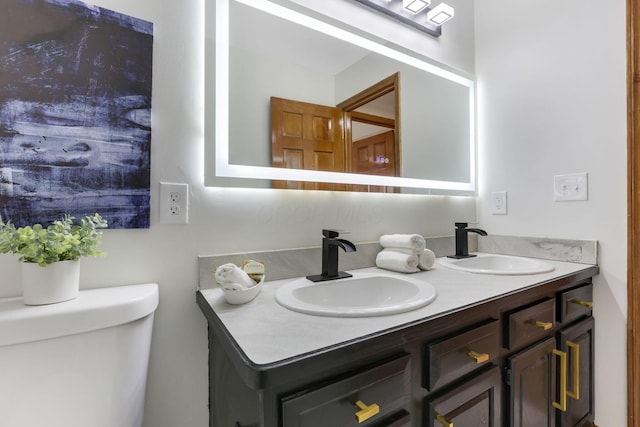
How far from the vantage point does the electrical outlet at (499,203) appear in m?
1.48

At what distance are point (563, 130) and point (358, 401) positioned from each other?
4.69ft

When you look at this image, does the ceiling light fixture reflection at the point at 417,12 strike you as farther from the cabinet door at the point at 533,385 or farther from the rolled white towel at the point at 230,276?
the cabinet door at the point at 533,385

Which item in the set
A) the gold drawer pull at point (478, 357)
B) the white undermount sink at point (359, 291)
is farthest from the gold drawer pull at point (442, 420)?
the white undermount sink at point (359, 291)

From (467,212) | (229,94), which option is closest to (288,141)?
(229,94)

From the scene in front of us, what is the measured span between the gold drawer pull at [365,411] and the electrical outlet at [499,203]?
4.35 ft

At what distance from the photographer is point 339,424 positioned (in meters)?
0.52

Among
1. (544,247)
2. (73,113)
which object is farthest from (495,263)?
(73,113)

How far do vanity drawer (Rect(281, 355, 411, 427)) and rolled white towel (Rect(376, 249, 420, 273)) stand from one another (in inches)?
18.3

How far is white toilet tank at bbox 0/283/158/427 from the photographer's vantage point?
52 cm

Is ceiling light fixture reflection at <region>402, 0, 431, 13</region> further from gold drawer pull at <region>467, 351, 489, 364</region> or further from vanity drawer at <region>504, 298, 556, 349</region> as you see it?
gold drawer pull at <region>467, 351, 489, 364</region>

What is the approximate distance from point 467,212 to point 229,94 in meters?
1.34

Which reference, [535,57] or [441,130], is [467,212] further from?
[535,57]

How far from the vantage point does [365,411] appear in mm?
522

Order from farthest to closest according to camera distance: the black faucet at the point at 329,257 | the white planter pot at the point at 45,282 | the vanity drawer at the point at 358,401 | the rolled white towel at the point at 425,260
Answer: the rolled white towel at the point at 425,260 < the black faucet at the point at 329,257 < the white planter pot at the point at 45,282 < the vanity drawer at the point at 358,401
